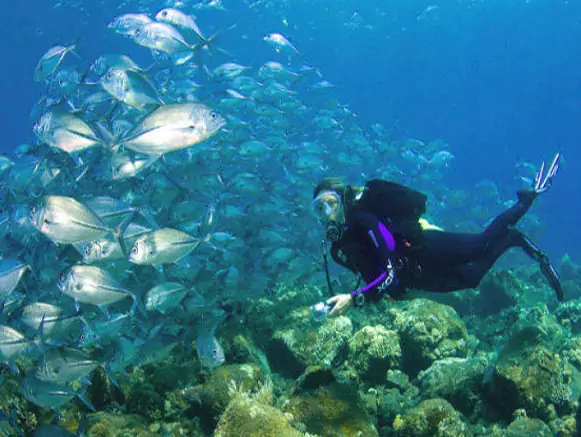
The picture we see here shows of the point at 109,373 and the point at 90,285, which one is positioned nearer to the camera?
the point at 109,373

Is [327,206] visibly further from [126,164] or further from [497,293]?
[497,293]

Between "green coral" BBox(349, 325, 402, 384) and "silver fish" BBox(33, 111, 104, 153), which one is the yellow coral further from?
"silver fish" BBox(33, 111, 104, 153)

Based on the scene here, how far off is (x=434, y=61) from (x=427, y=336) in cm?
6868

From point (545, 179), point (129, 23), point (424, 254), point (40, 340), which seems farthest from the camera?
point (129, 23)

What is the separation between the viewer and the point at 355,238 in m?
3.99

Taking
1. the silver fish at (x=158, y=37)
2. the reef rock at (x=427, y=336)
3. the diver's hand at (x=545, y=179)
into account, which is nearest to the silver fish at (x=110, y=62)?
the silver fish at (x=158, y=37)

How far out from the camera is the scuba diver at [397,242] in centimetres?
372

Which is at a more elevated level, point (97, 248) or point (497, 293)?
point (97, 248)

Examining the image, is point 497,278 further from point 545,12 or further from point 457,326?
point 545,12

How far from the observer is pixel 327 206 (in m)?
3.90

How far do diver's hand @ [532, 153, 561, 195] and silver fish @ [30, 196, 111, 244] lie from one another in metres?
5.37

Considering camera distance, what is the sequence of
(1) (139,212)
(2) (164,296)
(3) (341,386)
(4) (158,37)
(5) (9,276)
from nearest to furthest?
1. (3) (341,386)
2. (5) (9,276)
3. (2) (164,296)
4. (1) (139,212)
5. (4) (158,37)

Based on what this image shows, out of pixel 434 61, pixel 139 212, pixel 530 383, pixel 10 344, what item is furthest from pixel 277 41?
pixel 434 61

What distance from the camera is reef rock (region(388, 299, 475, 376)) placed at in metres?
5.20
